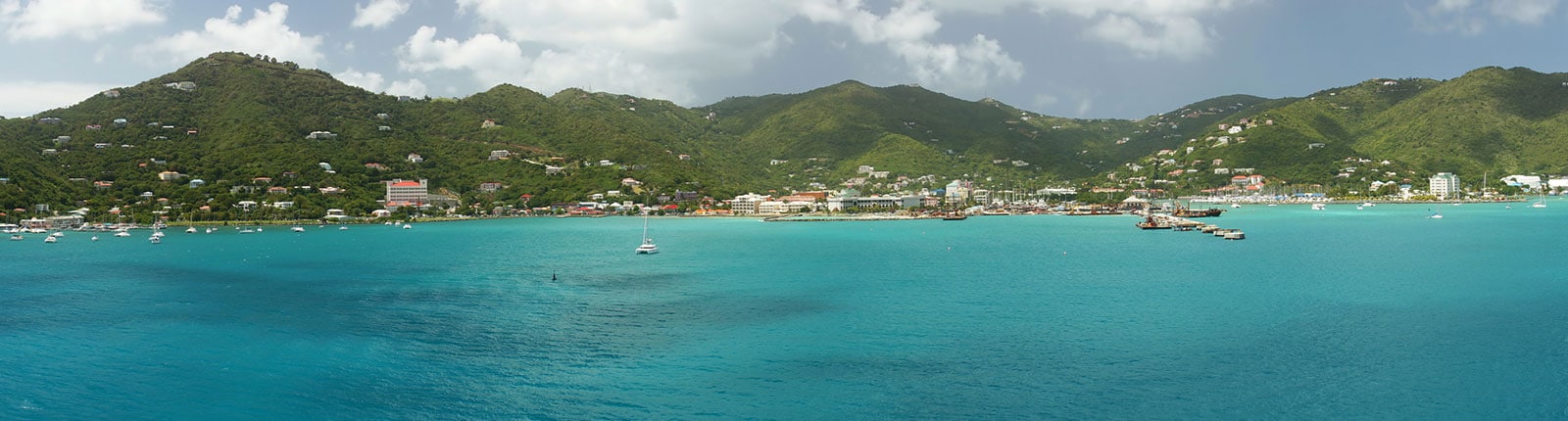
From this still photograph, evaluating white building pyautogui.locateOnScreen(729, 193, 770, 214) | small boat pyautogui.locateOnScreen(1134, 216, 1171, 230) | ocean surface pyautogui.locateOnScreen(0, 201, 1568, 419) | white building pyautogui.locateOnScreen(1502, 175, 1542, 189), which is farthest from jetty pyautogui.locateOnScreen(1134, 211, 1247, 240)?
white building pyautogui.locateOnScreen(1502, 175, 1542, 189)

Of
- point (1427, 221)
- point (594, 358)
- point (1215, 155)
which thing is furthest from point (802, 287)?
point (1215, 155)

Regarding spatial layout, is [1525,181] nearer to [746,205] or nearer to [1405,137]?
[1405,137]

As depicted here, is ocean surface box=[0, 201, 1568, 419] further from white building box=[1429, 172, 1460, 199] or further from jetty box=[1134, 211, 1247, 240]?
white building box=[1429, 172, 1460, 199]

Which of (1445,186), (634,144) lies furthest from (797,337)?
(1445,186)

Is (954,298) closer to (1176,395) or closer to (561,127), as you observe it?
(1176,395)

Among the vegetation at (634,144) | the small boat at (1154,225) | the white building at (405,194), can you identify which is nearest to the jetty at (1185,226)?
the small boat at (1154,225)

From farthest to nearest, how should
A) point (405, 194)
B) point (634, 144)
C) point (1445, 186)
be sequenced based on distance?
1. point (634, 144)
2. point (1445, 186)
3. point (405, 194)
